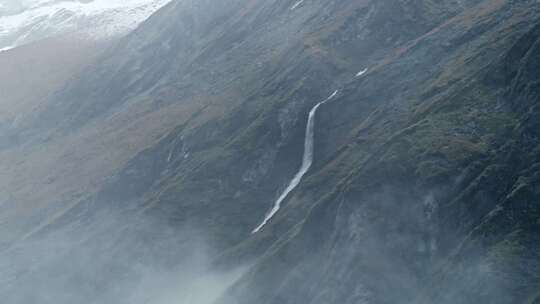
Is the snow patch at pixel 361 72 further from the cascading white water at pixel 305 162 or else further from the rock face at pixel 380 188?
the cascading white water at pixel 305 162

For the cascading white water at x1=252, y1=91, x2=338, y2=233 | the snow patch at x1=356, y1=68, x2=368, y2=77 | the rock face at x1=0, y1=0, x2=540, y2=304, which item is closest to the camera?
the rock face at x1=0, y1=0, x2=540, y2=304

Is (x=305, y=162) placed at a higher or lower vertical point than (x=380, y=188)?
higher

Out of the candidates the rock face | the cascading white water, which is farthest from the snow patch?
the cascading white water

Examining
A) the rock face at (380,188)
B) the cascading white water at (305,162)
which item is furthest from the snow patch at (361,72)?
the cascading white water at (305,162)

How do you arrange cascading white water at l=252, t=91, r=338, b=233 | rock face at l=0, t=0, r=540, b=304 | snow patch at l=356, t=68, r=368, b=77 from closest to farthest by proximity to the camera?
rock face at l=0, t=0, r=540, b=304
cascading white water at l=252, t=91, r=338, b=233
snow patch at l=356, t=68, r=368, b=77

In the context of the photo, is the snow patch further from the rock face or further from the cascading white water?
the cascading white water

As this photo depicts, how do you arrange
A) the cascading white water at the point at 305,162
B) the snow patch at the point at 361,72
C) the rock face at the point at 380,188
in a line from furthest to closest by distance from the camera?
1. the snow patch at the point at 361,72
2. the cascading white water at the point at 305,162
3. the rock face at the point at 380,188

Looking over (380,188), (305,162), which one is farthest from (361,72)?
(380,188)

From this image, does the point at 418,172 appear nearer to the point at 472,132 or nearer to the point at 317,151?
the point at 472,132

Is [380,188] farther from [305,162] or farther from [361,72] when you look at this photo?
[361,72]
